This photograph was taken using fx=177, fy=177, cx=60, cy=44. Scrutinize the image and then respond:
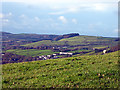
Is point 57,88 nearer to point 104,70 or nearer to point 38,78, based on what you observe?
point 38,78

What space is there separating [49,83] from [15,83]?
3652 millimetres

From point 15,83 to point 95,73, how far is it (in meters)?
8.28

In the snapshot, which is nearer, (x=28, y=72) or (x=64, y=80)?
(x=64, y=80)

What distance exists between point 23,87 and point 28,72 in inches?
197

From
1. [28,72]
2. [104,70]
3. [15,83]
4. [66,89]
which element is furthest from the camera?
[28,72]

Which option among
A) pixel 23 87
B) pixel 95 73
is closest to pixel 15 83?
pixel 23 87

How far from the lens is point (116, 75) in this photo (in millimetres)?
18031

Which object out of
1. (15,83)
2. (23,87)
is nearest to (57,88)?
(23,87)

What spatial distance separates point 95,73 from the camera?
18.5 m

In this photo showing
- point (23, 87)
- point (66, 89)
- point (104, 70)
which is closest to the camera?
point (66, 89)

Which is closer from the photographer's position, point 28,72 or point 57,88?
point 57,88

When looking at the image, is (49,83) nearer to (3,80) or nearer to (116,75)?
(3,80)

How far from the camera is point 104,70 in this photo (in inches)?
763

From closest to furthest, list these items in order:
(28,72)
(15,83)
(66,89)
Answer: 1. (66,89)
2. (15,83)
3. (28,72)
